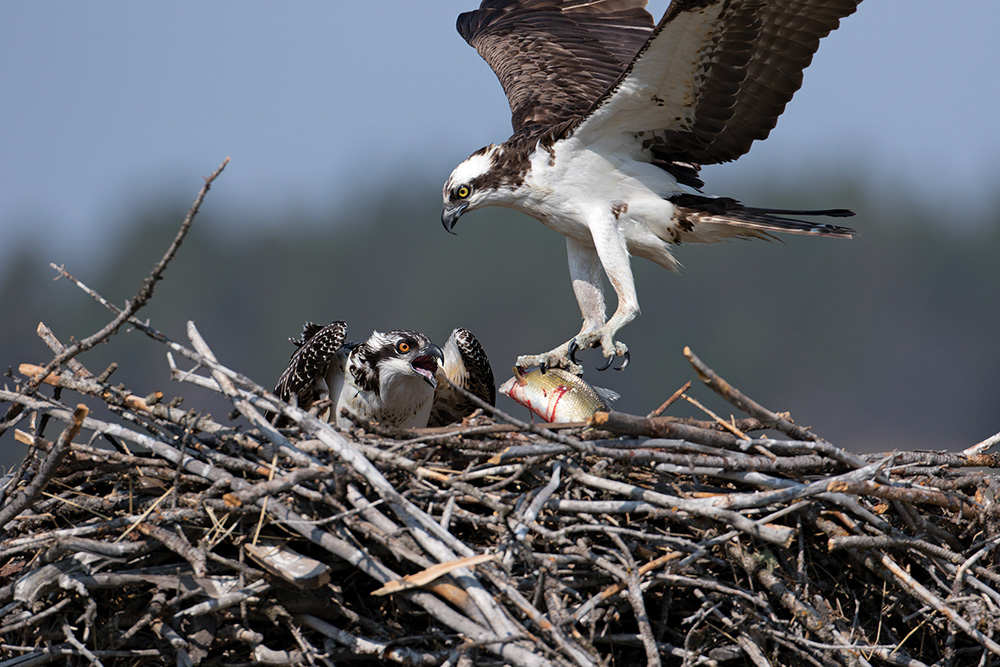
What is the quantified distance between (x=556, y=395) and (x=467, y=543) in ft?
4.03

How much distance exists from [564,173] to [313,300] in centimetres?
4657

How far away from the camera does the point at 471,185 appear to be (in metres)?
5.88

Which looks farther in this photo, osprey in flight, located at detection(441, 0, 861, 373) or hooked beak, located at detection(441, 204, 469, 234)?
hooked beak, located at detection(441, 204, 469, 234)

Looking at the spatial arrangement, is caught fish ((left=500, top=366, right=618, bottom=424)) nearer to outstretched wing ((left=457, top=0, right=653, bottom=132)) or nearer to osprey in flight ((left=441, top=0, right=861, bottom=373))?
osprey in flight ((left=441, top=0, right=861, bottom=373))

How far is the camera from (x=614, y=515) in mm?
4039

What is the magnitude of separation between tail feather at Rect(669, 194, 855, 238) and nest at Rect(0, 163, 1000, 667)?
138 centimetres

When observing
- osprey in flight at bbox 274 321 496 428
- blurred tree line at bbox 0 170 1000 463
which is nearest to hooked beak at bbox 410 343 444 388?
osprey in flight at bbox 274 321 496 428

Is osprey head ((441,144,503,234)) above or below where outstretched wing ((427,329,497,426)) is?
above

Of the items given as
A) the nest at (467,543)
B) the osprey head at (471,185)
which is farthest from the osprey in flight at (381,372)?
the nest at (467,543)

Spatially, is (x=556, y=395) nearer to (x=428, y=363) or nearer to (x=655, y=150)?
(x=428, y=363)

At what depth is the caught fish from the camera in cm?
505

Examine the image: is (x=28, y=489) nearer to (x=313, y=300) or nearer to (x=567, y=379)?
(x=567, y=379)

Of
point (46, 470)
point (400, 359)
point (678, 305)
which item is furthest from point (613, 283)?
point (678, 305)

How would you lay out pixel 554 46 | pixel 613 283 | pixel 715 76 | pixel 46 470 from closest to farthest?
1. pixel 46 470
2. pixel 715 76
3. pixel 613 283
4. pixel 554 46
